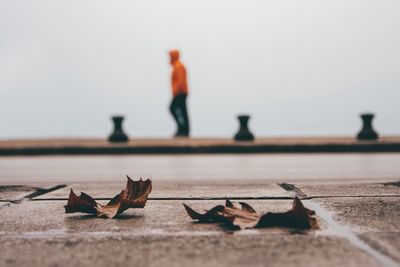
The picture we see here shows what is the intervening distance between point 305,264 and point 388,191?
1938 millimetres

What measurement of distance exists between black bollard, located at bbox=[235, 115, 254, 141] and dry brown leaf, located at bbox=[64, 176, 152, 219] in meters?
11.6

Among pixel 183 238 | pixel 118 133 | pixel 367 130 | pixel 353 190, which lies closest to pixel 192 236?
pixel 183 238

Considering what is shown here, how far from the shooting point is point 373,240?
6.41 ft

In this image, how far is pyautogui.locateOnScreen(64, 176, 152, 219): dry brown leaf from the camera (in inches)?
103

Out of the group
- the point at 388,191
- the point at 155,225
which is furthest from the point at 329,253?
the point at 388,191

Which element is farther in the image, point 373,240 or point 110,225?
point 110,225

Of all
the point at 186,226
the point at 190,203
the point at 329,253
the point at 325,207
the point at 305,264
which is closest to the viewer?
the point at 305,264

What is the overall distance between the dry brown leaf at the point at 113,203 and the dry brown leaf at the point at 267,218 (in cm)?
34

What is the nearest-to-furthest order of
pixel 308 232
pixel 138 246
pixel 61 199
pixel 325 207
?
pixel 138 246, pixel 308 232, pixel 325 207, pixel 61 199

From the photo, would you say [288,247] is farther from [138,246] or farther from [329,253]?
[138,246]

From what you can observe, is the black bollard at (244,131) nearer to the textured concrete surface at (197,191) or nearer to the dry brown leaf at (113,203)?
the textured concrete surface at (197,191)

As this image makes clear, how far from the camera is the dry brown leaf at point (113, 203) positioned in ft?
8.57

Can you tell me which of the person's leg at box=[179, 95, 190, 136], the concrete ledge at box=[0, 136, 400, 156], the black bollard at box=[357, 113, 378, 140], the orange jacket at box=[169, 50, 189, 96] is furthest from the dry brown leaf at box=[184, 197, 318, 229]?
the person's leg at box=[179, 95, 190, 136]

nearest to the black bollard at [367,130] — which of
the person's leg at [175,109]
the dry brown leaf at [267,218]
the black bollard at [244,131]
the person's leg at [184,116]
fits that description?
the black bollard at [244,131]
